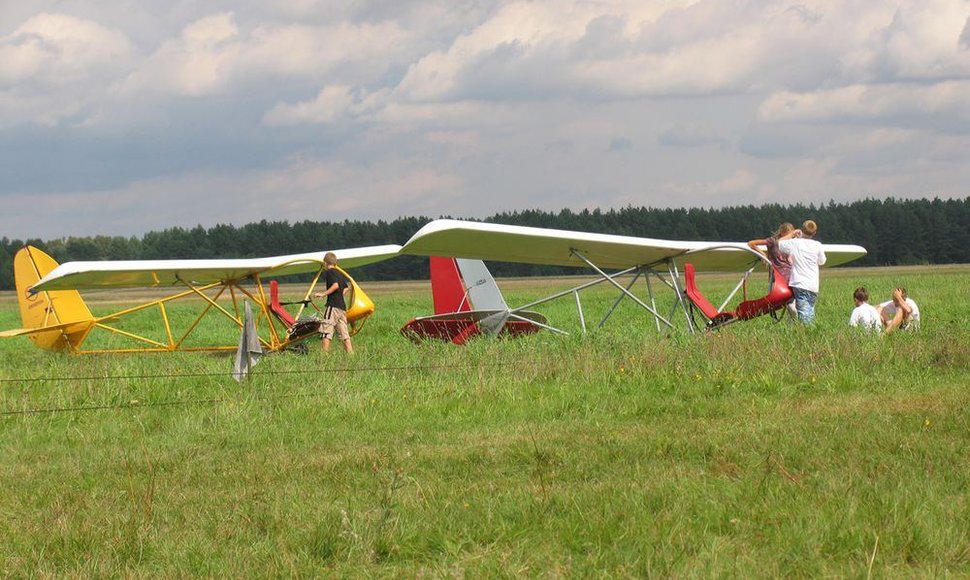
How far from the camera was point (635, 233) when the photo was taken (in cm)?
8244

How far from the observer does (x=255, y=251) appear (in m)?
83.1

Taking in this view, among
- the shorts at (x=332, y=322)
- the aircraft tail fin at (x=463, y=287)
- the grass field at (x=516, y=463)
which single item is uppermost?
the aircraft tail fin at (x=463, y=287)

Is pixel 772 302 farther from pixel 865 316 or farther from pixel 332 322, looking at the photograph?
pixel 332 322

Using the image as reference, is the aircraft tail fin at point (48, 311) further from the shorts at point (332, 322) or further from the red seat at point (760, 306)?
the red seat at point (760, 306)

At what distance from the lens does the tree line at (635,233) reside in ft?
251

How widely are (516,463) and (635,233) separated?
77.9 meters

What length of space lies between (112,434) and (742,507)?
15.9 ft

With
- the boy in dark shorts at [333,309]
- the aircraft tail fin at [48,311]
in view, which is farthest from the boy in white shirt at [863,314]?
the aircraft tail fin at [48,311]

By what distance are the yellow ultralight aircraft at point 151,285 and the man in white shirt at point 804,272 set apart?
612 centimetres

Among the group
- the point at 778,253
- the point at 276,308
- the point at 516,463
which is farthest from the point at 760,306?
the point at 276,308

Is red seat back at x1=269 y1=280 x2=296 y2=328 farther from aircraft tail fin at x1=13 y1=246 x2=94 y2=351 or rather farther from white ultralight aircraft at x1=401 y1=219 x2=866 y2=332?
white ultralight aircraft at x1=401 y1=219 x2=866 y2=332

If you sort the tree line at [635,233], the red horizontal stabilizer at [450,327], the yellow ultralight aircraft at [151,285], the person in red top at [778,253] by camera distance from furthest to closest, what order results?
the tree line at [635,233] < the yellow ultralight aircraft at [151,285] < the red horizontal stabilizer at [450,327] < the person in red top at [778,253]

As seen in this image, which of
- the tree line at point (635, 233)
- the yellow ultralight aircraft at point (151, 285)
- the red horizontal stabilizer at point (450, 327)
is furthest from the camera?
the tree line at point (635, 233)

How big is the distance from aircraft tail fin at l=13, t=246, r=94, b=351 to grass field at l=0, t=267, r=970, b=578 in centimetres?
679
